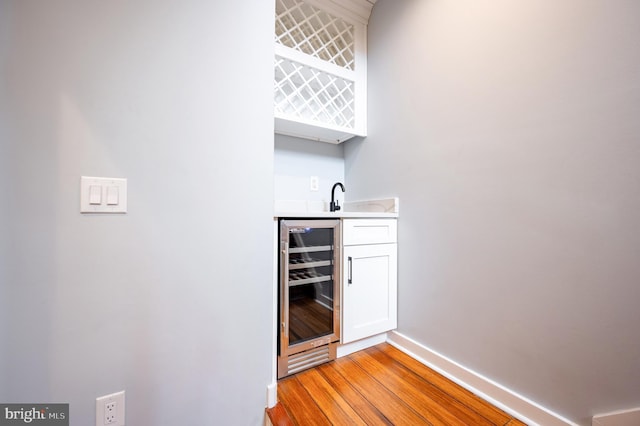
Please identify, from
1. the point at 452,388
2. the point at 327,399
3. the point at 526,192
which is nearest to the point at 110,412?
the point at 327,399

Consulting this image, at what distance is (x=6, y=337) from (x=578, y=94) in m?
2.20

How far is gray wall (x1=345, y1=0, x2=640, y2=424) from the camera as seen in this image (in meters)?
0.86

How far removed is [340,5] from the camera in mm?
1842

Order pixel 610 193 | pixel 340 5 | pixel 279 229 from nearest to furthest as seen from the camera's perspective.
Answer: pixel 610 193
pixel 279 229
pixel 340 5

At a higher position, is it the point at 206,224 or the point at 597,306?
the point at 206,224

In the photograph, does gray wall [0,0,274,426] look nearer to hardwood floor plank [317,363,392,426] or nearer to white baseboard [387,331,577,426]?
hardwood floor plank [317,363,392,426]

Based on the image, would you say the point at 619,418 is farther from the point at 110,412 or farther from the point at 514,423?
the point at 110,412

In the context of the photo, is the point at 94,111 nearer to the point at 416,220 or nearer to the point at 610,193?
the point at 416,220

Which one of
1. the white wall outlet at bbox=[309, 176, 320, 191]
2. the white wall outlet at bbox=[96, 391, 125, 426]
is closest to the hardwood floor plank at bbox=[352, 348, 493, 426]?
the white wall outlet at bbox=[96, 391, 125, 426]

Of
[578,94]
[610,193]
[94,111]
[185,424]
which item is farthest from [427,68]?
[185,424]

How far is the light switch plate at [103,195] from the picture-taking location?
811mm

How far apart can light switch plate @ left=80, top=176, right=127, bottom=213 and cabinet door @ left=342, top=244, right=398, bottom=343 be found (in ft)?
3.79

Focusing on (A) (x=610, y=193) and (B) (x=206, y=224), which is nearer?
(A) (x=610, y=193)

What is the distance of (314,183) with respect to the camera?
210cm
